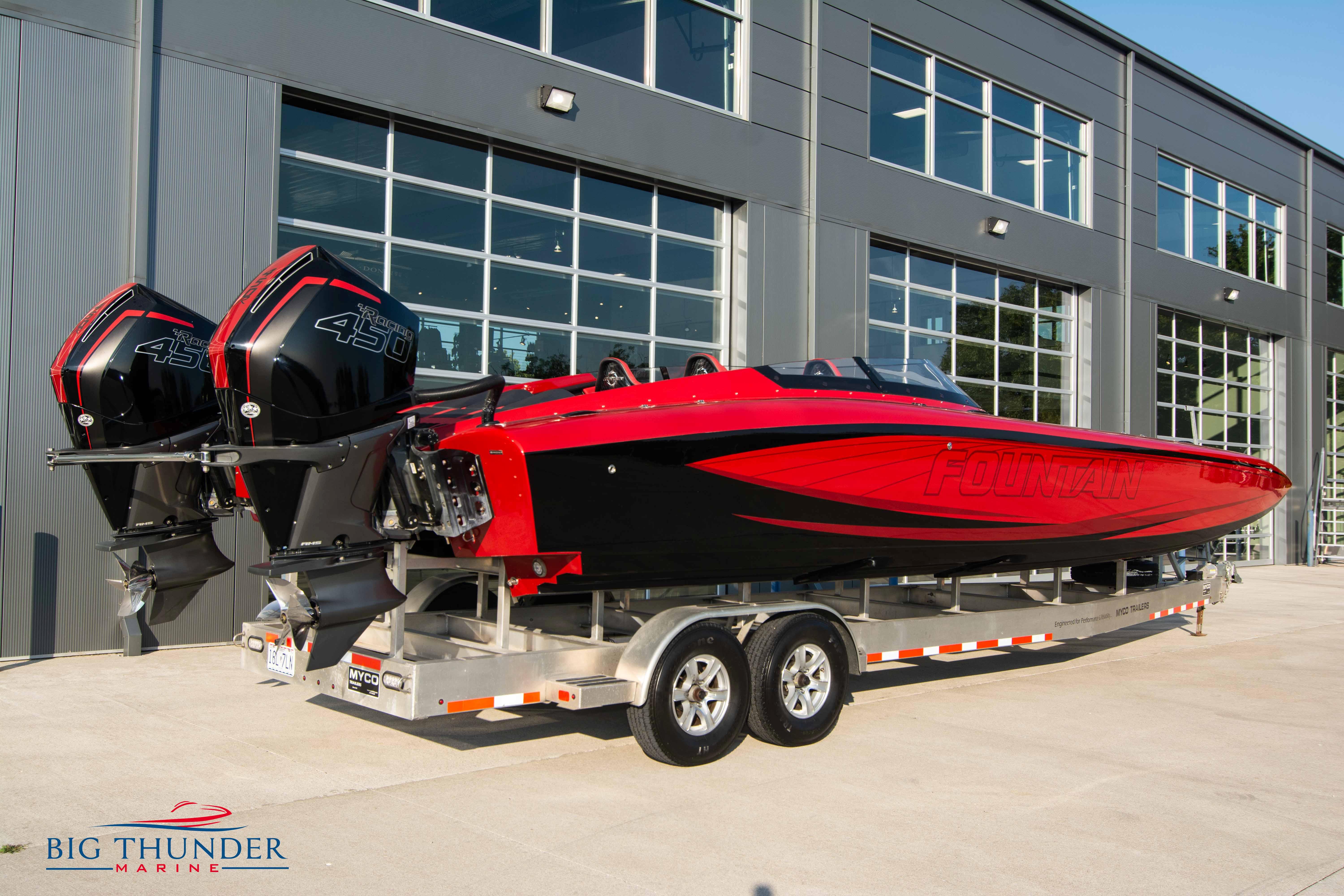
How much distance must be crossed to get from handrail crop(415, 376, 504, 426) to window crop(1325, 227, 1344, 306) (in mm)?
21490

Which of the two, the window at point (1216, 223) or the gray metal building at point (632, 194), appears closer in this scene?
the gray metal building at point (632, 194)

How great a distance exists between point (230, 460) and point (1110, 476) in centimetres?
571

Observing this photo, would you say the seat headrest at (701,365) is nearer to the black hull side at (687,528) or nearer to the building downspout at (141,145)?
the black hull side at (687,528)

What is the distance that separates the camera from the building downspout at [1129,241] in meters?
15.7

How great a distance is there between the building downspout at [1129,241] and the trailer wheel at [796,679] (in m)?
12.0

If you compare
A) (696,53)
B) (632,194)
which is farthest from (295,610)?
(696,53)

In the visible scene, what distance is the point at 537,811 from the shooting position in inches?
157

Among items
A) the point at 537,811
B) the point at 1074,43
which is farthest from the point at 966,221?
the point at 537,811

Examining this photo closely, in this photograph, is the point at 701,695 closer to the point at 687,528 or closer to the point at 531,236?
the point at 687,528

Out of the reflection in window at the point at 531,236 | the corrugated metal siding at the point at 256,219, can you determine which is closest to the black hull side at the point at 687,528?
the corrugated metal siding at the point at 256,219

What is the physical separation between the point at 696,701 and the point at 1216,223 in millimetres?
17000

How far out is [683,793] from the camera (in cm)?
429

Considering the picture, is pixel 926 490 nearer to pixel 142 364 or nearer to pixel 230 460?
pixel 230 460

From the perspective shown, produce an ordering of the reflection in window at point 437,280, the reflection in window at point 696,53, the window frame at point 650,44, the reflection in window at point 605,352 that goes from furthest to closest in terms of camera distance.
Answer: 1. the reflection in window at point 696,53
2. the reflection in window at point 605,352
3. the window frame at point 650,44
4. the reflection in window at point 437,280
